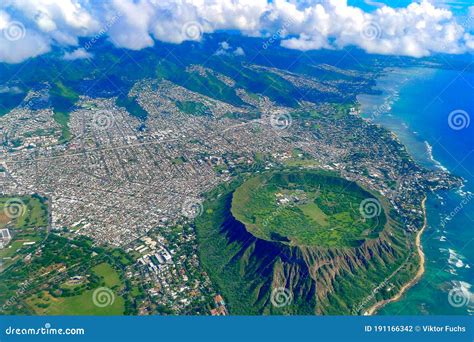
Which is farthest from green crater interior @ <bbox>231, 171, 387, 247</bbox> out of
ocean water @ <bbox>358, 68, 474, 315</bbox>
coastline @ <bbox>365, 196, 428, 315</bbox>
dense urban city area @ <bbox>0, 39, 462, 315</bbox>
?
ocean water @ <bbox>358, 68, 474, 315</bbox>

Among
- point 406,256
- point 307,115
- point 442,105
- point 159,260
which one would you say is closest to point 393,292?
point 406,256

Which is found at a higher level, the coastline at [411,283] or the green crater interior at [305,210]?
the green crater interior at [305,210]

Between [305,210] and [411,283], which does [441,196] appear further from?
[411,283]

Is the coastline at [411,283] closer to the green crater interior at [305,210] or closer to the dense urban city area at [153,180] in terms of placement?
the dense urban city area at [153,180]

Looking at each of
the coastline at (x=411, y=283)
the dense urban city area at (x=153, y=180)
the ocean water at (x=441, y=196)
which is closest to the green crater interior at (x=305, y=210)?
the dense urban city area at (x=153, y=180)

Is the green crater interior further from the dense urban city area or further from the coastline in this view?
the coastline

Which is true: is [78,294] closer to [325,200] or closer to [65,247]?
[65,247]
